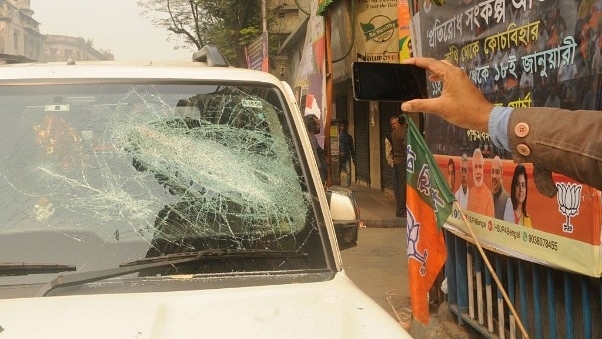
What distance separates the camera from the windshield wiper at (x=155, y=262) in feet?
6.72

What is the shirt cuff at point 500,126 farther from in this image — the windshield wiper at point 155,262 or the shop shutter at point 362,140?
the shop shutter at point 362,140

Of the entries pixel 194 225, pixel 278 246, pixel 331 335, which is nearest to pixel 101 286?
pixel 194 225

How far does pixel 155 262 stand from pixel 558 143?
→ 137cm

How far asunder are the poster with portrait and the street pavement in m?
0.93

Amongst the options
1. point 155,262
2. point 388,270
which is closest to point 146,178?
point 155,262

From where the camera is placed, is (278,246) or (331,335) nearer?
(331,335)

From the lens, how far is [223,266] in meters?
2.19

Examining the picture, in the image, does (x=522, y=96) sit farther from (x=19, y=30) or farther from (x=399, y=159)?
(x=19, y=30)

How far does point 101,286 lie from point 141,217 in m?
0.33

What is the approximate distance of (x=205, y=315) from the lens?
5.92ft

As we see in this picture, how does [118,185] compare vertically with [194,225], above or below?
above

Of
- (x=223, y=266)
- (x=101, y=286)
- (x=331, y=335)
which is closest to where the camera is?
(x=331, y=335)

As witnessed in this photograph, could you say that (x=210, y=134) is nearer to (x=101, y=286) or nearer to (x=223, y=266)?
(x=223, y=266)

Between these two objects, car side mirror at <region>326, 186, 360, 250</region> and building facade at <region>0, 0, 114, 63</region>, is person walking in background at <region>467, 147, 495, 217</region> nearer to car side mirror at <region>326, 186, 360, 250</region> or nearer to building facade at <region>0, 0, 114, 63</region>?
car side mirror at <region>326, 186, 360, 250</region>
